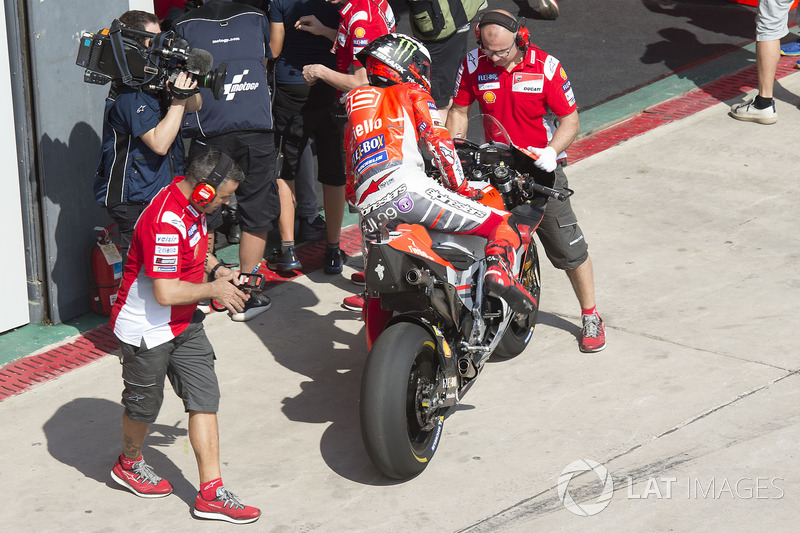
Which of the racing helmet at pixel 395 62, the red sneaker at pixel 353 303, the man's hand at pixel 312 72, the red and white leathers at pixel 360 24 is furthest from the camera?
the red sneaker at pixel 353 303

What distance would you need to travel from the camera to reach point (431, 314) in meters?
5.21

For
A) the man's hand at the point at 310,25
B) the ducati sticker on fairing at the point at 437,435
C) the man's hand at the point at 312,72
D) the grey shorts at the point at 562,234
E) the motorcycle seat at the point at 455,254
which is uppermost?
the man's hand at the point at 310,25

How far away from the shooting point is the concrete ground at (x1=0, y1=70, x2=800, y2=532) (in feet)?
15.9

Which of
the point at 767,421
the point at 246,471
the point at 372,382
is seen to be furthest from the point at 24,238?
the point at 767,421

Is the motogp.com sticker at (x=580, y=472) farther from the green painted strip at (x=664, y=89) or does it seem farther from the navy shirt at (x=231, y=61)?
the green painted strip at (x=664, y=89)

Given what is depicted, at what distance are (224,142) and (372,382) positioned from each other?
2635 mm

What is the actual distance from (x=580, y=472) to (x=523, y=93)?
2.29m

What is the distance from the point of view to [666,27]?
38.9ft

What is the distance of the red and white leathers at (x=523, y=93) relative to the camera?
6152 mm

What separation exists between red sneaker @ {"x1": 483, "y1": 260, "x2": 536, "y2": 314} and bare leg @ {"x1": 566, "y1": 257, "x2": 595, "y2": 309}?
4.47ft

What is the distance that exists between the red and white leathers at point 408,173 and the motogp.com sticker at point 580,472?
0.81 meters

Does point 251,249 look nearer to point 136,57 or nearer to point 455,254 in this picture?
point 136,57

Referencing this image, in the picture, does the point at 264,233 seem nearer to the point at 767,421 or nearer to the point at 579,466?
the point at 579,466

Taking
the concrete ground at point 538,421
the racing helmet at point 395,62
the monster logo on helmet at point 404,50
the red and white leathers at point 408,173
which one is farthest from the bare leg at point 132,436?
the monster logo on helmet at point 404,50
